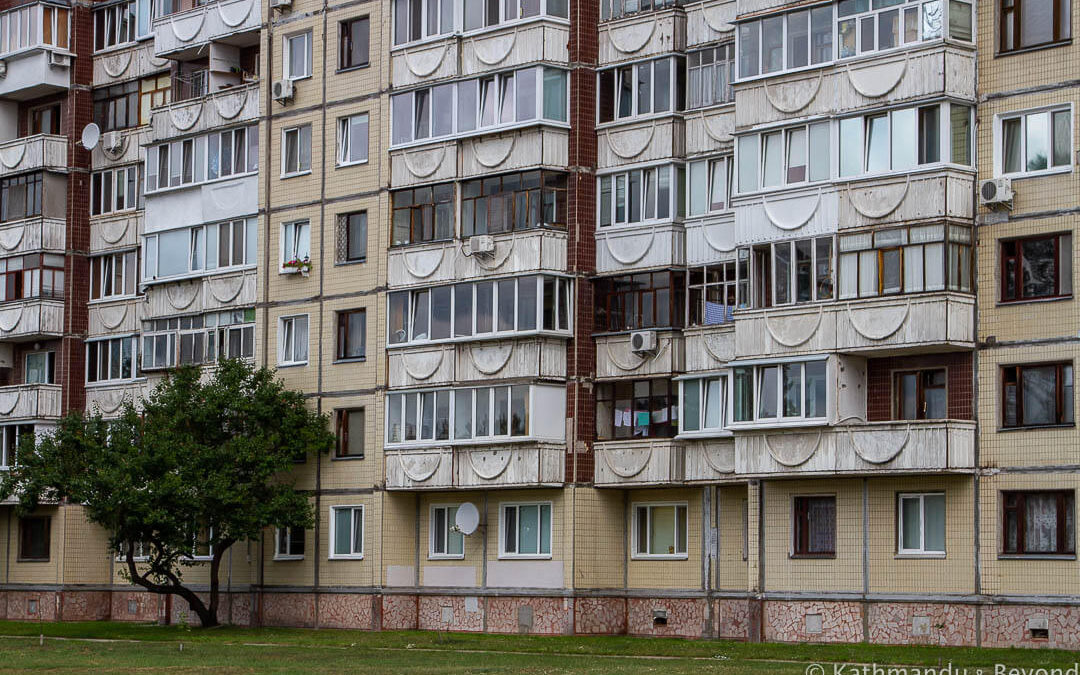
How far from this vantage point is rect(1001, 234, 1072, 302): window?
4756 centimetres

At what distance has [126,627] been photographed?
66875mm

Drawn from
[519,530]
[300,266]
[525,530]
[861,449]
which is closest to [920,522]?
[861,449]

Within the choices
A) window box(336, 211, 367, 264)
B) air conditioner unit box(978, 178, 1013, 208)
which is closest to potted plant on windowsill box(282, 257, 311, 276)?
window box(336, 211, 367, 264)

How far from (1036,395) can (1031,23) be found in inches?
352

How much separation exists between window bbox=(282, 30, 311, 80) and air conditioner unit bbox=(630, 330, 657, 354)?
16328 mm

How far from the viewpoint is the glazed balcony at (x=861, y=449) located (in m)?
48.2

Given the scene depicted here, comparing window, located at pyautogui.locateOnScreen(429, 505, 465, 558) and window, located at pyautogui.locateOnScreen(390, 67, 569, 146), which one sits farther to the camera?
window, located at pyautogui.locateOnScreen(429, 505, 465, 558)

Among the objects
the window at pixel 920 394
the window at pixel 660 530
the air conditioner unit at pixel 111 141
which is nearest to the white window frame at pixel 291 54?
the air conditioner unit at pixel 111 141

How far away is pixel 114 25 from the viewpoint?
76250mm

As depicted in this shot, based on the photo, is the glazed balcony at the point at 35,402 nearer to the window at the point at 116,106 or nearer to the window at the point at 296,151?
the window at the point at 116,106

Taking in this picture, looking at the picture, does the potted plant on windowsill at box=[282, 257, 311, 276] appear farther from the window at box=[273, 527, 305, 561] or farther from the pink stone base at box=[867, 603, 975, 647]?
the pink stone base at box=[867, 603, 975, 647]

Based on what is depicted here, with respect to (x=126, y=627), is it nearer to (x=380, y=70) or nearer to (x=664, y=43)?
(x=380, y=70)

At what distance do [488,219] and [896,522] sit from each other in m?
16.4

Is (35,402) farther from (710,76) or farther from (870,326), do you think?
(870,326)
